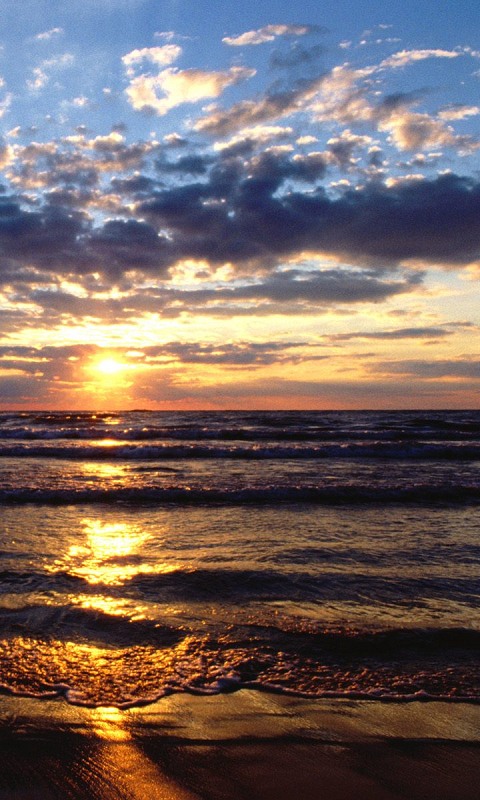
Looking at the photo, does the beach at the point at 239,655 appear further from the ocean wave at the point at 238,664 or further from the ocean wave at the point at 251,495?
the ocean wave at the point at 251,495

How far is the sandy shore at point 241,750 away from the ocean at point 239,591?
0.20 meters

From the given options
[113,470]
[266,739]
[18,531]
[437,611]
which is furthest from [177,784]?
[113,470]

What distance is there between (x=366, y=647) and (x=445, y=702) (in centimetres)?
87

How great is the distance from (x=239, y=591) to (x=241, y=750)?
2636mm

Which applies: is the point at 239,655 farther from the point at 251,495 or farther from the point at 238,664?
the point at 251,495

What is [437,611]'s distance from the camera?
5004mm

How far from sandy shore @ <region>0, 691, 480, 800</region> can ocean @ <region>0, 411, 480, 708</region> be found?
20 cm

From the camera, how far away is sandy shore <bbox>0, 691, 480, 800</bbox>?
2635mm

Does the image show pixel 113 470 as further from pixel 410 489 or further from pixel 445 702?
pixel 445 702

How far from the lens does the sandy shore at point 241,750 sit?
2.63 meters

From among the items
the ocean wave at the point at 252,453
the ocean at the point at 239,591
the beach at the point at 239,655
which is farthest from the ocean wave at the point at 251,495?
the ocean wave at the point at 252,453

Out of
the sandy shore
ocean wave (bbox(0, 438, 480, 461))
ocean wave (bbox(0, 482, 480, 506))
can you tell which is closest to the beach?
the sandy shore

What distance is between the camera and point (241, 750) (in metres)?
2.93

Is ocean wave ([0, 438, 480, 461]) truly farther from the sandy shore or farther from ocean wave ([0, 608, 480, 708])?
the sandy shore
